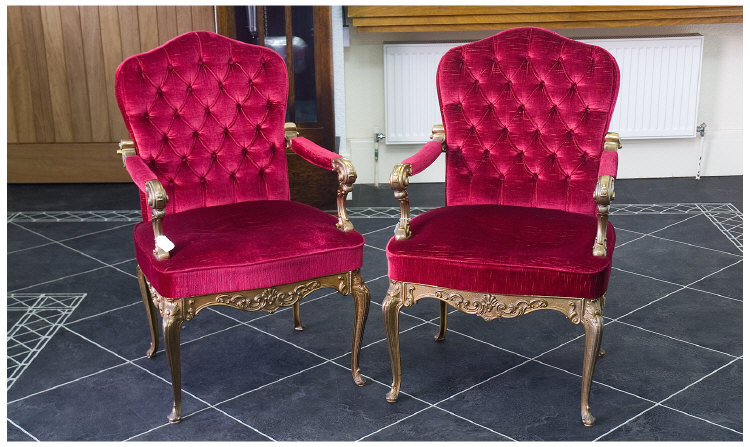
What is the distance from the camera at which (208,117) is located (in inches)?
101

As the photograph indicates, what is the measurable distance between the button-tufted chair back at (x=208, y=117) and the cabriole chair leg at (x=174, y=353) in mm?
458

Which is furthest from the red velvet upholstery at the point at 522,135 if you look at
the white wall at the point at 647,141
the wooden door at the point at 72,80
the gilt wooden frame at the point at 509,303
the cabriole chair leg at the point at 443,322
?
the wooden door at the point at 72,80

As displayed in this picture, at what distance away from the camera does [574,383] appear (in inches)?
95.6

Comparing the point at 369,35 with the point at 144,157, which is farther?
the point at 369,35

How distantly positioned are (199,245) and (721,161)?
3440mm

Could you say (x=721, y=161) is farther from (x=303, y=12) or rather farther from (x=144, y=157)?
(x=144, y=157)

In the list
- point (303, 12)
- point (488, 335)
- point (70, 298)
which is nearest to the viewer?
point (488, 335)

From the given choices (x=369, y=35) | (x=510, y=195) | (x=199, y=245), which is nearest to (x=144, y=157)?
(x=199, y=245)

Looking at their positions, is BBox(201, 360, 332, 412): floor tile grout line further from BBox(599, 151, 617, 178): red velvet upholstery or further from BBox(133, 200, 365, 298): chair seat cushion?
BBox(599, 151, 617, 178): red velvet upholstery

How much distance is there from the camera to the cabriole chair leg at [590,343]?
6.99 ft

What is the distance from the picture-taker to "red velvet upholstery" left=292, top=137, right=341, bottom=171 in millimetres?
2441

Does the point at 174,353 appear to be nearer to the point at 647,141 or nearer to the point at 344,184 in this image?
the point at 344,184

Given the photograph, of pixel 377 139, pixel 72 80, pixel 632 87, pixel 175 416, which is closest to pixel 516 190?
pixel 175 416

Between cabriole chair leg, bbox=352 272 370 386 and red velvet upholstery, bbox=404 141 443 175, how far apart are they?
33 centimetres
